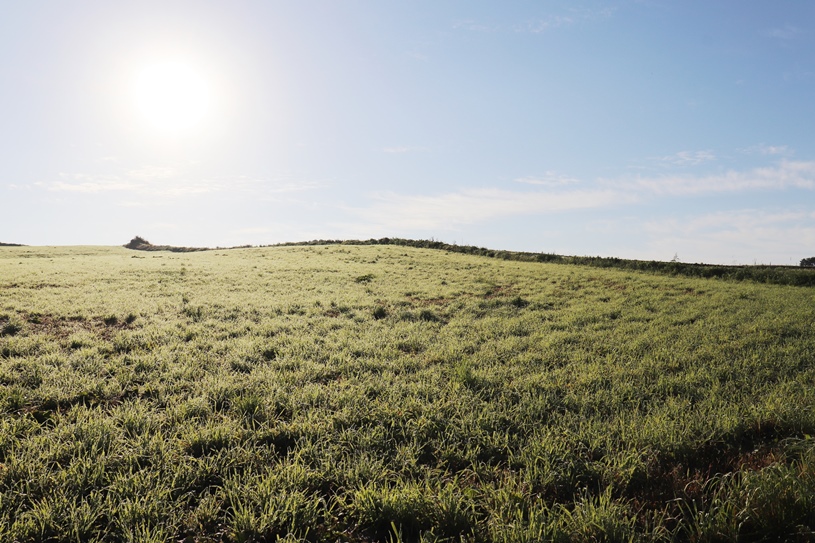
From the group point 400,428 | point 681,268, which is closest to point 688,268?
point 681,268

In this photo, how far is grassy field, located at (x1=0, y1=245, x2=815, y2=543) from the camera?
11.9 feet

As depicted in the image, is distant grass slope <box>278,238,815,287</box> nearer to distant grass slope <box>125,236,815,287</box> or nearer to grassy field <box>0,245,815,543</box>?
distant grass slope <box>125,236,815,287</box>

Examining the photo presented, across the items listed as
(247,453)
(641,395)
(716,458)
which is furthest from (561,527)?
(641,395)

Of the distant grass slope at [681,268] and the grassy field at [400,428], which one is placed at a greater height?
the distant grass slope at [681,268]

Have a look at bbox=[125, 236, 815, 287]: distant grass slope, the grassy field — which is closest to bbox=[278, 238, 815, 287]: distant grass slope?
bbox=[125, 236, 815, 287]: distant grass slope

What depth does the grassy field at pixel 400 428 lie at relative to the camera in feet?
11.9

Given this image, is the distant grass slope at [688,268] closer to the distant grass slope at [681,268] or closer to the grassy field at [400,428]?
the distant grass slope at [681,268]

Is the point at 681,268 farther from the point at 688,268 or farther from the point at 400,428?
the point at 400,428

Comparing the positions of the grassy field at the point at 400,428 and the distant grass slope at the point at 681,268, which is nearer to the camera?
the grassy field at the point at 400,428

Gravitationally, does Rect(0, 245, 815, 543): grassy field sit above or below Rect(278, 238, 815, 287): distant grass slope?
below

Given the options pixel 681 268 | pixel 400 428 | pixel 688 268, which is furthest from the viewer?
pixel 681 268

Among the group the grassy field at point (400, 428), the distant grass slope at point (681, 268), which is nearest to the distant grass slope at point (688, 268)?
the distant grass slope at point (681, 268)

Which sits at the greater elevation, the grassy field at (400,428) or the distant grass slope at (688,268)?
the distant grass slope at (688,268)

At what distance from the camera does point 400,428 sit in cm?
537
